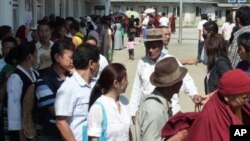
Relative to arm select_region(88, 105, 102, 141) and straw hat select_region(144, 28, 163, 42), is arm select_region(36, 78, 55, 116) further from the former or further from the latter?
straw hat select_region(144, 28, 163, 42)

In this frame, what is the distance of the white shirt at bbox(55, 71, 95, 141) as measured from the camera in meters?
4.28

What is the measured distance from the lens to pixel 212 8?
64.6m

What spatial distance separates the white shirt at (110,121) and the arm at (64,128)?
1.06ft

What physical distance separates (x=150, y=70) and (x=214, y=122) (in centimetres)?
246

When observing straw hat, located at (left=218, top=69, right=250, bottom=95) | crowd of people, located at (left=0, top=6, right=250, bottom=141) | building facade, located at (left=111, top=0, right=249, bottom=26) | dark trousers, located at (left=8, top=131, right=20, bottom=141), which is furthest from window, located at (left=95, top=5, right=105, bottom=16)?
straw hat, located at (left=218, top=69, right=250, bottom=95)

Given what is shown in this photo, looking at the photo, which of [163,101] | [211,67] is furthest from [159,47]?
[163,101]

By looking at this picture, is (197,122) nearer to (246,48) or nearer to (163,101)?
(163,101)

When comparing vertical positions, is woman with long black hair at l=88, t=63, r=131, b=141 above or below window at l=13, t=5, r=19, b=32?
below

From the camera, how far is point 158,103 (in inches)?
→ 155

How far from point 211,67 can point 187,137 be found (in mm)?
2713

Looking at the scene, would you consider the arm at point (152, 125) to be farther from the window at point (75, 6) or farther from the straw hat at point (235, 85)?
the window at point (75, 6)

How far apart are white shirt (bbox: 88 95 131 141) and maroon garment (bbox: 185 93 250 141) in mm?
869

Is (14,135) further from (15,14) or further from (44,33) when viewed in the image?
(15,14)

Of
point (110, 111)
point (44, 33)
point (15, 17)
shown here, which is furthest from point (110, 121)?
point (15, 17)
